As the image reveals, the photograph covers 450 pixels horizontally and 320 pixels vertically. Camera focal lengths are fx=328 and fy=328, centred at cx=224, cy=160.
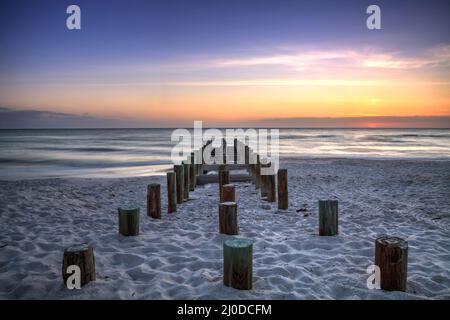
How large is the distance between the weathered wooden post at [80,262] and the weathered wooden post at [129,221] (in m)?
1.75

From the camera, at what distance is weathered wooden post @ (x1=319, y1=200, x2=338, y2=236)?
216 inches

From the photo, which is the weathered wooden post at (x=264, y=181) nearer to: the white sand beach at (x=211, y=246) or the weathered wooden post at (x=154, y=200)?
the white sand beach at (x=211, y=246)

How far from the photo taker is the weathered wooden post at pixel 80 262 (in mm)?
3580

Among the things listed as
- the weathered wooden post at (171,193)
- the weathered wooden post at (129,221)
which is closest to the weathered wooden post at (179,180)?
the weathered wooden post at (171,193)

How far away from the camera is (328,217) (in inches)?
216

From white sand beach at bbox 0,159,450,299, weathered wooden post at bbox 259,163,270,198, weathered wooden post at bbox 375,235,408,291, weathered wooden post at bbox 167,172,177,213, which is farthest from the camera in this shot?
weathered wooden post at bbox 259,163,270,198

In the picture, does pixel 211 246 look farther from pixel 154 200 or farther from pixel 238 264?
pixel 154 200

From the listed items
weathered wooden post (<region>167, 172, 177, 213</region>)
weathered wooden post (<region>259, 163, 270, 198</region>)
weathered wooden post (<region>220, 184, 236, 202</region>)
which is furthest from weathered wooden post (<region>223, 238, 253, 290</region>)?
weathered wooden post (<region>259, 163, 270, 198</region>)

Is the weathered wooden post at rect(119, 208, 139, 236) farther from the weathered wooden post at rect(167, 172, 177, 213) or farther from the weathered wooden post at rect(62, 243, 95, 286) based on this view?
the weathered wooden post at rect(167, 172, 177, 213)

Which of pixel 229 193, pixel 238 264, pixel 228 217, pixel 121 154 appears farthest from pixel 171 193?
pixel 121 154

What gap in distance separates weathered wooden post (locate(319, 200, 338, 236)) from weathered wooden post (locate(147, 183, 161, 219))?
3.21 m
